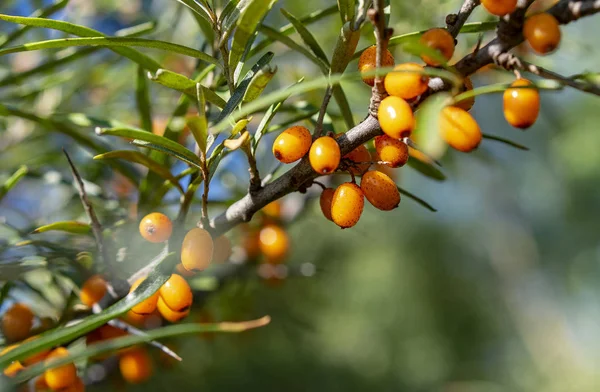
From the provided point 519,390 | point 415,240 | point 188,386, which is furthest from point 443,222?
point 188,386

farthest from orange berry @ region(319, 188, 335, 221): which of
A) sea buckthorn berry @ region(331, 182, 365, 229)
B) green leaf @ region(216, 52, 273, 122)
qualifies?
green leaf @ region(216, 52, 273, 122)

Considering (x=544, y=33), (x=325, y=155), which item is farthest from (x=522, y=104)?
(x=325, y=155)

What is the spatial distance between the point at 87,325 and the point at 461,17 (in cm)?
45

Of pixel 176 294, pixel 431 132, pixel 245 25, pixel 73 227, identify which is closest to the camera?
pixel 431 132

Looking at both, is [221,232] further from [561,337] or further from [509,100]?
[561,337]

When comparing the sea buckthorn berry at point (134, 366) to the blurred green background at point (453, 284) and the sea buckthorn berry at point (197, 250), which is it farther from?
the blurred green background at point (453, 284)

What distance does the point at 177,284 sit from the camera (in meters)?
0.60

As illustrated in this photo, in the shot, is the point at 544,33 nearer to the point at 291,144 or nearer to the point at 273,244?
the point at 291,144

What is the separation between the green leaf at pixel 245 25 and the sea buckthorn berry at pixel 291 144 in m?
0.10

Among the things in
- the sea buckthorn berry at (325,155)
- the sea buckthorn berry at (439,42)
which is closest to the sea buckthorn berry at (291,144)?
the sea buckthorn berry at (325,155)

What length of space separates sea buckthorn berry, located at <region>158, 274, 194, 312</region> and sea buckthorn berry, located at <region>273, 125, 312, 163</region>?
19cm

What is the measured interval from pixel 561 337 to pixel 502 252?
112 centimetres

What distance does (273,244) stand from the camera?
3.69ft

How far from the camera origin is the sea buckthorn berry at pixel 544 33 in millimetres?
444
